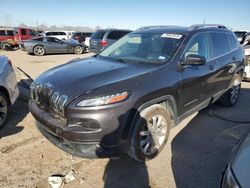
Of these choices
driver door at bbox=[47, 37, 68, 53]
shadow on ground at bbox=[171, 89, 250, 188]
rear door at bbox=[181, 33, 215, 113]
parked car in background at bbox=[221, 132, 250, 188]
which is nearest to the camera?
parked car in background at bbox=[221, 132, 250, 188]

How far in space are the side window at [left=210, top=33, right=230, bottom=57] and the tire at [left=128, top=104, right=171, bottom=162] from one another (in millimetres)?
1931

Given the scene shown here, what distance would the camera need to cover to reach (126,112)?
279 centimetres

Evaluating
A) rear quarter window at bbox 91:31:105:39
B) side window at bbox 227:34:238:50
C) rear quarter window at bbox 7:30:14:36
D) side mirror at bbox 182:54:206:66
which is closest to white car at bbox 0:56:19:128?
side mirror at bbox 182:54:206:66

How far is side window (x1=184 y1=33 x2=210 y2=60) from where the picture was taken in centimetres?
384

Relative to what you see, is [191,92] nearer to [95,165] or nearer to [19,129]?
[95,165]

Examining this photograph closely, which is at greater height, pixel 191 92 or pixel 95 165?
pixel 191 92

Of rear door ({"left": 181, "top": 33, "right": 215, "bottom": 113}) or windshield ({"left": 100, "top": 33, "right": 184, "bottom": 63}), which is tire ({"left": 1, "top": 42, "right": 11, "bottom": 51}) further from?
rear door ({"left": 181, "top": 33, "right": 215, "bottom": 113})

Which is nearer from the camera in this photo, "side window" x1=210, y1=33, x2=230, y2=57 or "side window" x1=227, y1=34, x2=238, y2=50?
"side window" x1=210, y1=33, x2=230, y2=57

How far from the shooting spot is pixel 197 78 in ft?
12.7

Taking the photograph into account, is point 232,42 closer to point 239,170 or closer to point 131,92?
→ point 131,92

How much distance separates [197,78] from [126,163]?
5.81 ft

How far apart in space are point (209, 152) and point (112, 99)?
1.90 metres

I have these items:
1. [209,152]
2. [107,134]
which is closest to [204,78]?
[209,152]

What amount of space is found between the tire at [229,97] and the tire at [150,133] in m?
2.53
